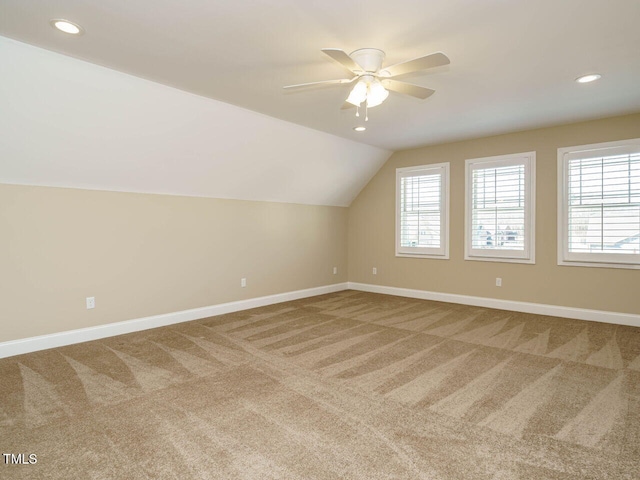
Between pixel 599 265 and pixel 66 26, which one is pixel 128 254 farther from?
pixel 599 265

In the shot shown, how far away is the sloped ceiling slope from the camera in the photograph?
10.1 ft

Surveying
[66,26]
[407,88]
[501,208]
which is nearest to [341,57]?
[407,88]

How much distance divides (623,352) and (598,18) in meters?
3.15

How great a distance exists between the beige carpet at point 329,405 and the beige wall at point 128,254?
463mm

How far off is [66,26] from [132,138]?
4.42ft

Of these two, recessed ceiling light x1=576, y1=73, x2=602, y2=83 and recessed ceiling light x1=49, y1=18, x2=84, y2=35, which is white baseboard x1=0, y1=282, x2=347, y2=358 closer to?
recessed ceiling light x1=49, y1=18, x2=84, y2=35

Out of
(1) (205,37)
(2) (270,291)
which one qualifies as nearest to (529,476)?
(1) (205,37)

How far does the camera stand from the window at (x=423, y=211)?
622cm

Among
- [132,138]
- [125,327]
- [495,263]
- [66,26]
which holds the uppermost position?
[66,26]

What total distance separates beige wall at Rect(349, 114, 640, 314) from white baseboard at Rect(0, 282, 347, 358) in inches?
78.3

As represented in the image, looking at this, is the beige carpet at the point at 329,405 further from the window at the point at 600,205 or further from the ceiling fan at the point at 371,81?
the ceiling fan at the point at 371,81

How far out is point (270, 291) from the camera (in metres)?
6.06

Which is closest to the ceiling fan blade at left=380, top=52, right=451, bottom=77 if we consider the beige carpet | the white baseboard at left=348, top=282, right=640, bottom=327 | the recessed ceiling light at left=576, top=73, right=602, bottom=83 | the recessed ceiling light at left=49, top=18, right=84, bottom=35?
the recessed ceiling light at left=576, top=73, right=602, bottom=83

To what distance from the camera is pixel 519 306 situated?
18.0ft
